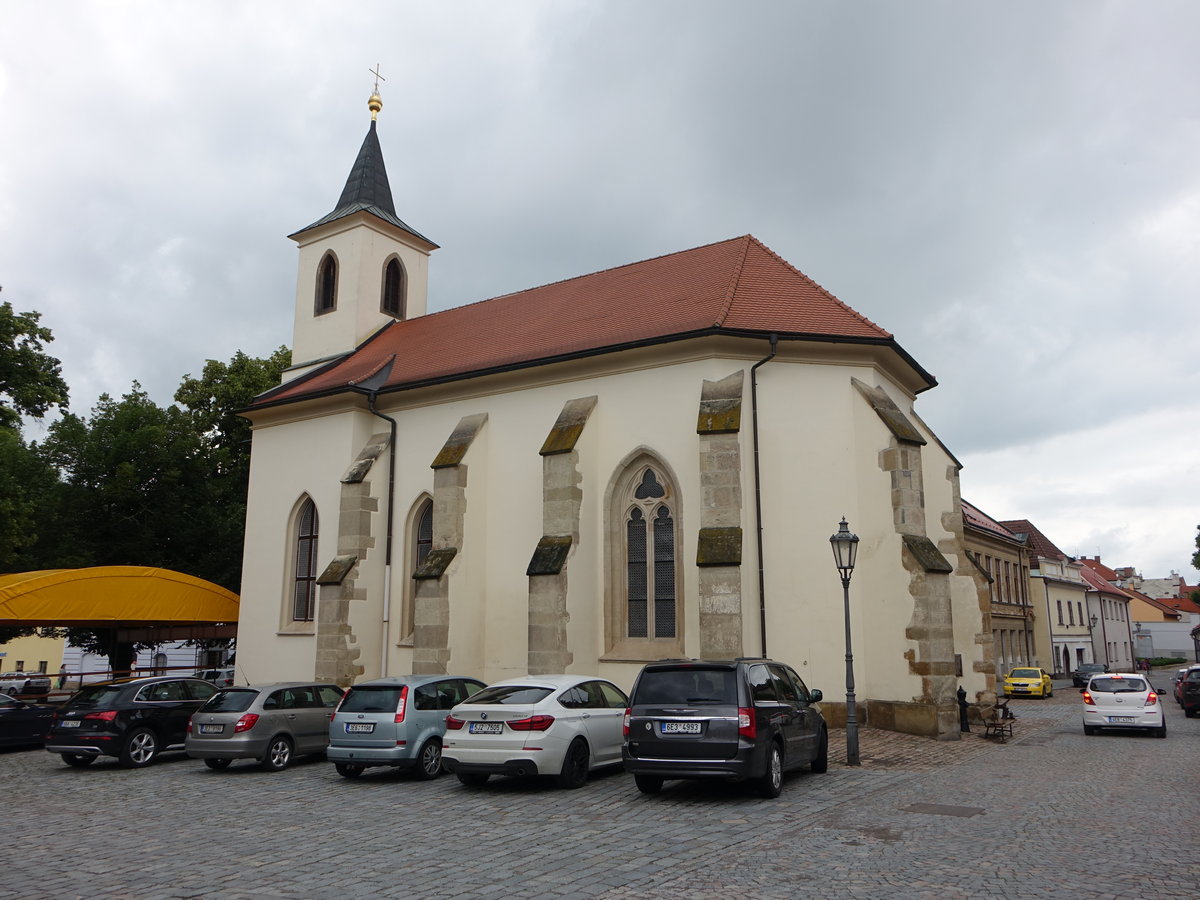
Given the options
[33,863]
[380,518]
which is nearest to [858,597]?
[380,518]

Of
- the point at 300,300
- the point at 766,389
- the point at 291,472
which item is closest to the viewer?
the point at 766,389

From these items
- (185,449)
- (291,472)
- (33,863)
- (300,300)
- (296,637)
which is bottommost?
(33,863)

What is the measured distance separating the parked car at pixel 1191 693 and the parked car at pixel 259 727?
21984mm

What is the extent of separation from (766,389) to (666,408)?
1.96 meters

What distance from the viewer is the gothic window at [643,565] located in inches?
699

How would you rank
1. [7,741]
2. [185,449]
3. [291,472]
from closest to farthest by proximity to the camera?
[7,741] → [291,472] → [185,449]

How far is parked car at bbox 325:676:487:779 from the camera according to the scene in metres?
12.0

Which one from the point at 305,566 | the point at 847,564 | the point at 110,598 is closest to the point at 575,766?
the point at 847,564

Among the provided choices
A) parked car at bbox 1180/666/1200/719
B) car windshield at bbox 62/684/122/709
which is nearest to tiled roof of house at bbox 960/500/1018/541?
parked car at bbox 1180/666/1200/719

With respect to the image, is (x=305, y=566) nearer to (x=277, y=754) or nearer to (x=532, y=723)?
(x=277, y=754)

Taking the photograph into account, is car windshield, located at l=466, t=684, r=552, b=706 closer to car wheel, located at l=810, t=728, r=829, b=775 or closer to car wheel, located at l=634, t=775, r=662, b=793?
car wheel, located at l=634, t=775, r=662, b=793

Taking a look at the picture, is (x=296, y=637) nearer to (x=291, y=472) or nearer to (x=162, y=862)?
(x=291, y=472)

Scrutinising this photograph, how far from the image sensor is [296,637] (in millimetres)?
22578

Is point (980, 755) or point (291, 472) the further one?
point (291, 472)
